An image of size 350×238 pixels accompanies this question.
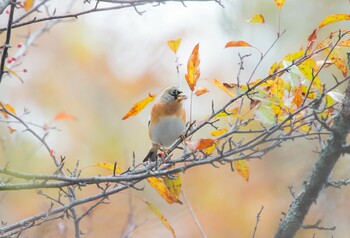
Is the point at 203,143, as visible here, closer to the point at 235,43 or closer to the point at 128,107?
the point at 235,43

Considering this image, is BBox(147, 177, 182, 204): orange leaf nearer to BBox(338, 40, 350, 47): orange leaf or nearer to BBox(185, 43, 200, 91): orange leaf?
BBox(185, 43, 200, 91): orange leaf

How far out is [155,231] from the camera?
12.2 feet

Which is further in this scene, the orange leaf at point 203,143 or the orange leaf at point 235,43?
the orange leaf at point 235,43

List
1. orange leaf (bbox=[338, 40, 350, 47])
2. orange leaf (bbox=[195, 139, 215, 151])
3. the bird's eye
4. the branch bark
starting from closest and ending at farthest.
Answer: orange leaf (bbox=[195, 139, 215, 151]) → orange leaf (bbox=[338, 40, 350, 47]) → the branch bark → the bird's eye

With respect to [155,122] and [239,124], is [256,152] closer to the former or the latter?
[239,124]

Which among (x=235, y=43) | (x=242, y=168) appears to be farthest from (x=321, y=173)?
(x=235, y=43)

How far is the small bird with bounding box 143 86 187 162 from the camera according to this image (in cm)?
323

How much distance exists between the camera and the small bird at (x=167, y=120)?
3.23 meters

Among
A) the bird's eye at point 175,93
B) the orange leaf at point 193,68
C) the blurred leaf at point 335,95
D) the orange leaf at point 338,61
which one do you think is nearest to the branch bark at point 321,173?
the orange leaf at point 338,61

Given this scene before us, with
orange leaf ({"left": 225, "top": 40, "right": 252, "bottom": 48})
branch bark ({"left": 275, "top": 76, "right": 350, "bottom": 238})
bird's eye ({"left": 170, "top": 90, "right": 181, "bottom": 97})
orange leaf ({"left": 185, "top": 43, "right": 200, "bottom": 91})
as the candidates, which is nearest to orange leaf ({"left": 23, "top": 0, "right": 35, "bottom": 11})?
orange leaf ({"left": 185, "top": 43, "right": 200, "bottom": 91})

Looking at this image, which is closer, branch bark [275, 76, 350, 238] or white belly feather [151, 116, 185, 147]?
branch bark [275, 76, 350, 238]

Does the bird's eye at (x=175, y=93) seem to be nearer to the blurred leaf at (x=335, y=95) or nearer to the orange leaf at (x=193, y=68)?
the orange leaf at (x=193, y=68)

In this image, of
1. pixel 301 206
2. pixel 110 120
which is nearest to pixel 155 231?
pixel 301 206

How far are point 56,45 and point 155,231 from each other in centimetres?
380
